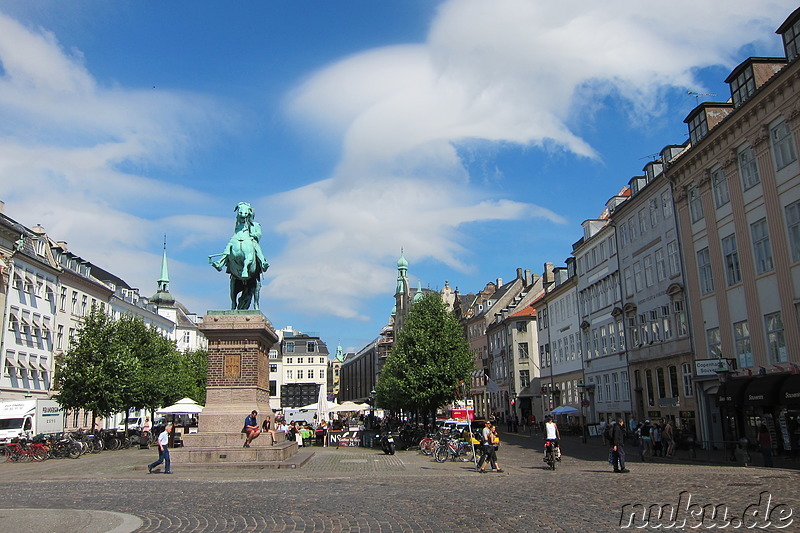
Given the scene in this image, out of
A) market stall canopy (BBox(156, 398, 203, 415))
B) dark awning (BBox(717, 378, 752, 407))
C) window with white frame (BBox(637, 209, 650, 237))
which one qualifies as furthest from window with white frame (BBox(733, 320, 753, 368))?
market stall canopy (BBox(156, 398, 203, 415))

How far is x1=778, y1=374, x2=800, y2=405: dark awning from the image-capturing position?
2453cm

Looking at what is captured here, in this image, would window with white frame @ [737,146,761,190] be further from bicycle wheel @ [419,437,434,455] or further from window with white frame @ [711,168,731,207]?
bicycle wheel @ [419,437,434,455]

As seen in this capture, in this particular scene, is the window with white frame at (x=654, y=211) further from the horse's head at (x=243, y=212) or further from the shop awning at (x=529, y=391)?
the shop awning at (x=529, y=391)

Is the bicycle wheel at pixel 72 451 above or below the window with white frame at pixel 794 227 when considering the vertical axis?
below

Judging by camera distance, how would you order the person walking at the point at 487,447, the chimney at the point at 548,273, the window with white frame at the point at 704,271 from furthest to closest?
the chimney at the point at 548,273
the window with white frame at the point at 704,271
the person walking at the point at 487,447

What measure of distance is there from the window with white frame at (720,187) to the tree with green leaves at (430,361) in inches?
721

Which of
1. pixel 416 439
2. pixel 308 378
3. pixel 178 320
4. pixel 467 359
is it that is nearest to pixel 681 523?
pixel 416 439

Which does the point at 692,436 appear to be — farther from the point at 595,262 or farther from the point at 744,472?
the point at 595,262

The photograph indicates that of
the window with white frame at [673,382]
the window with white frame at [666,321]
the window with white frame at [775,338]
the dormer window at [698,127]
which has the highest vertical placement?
the dormer window at [698,127]

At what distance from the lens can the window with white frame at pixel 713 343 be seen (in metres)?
32.5

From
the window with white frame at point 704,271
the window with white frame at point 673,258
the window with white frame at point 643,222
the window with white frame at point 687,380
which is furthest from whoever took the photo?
the window with white frame at point 643,222

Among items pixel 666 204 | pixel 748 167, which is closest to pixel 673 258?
pixel 666 204

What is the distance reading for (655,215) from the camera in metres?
39.4

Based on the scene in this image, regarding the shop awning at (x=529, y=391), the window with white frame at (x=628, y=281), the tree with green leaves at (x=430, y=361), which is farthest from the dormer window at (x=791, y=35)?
the shop awning at (x=529, y=391)
